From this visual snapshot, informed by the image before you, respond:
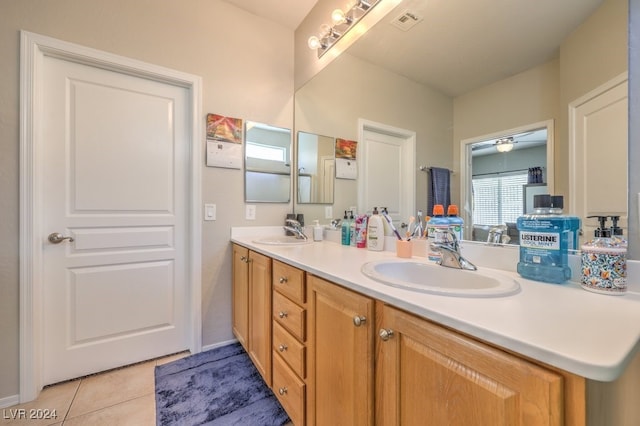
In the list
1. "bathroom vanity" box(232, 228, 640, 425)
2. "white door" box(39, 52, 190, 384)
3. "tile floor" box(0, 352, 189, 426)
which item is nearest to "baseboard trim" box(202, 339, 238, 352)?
"white door" box(39, 52, 190, 384)

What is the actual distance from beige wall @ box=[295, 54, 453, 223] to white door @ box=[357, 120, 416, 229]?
0.14 feet

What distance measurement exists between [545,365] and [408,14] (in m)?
1.53

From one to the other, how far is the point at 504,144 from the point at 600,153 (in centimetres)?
27

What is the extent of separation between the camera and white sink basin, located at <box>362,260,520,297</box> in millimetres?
672

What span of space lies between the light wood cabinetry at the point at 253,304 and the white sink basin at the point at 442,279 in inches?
24.4

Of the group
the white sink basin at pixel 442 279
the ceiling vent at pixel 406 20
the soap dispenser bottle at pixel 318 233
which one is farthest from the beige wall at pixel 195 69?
the white sink basin at pixel 442 279

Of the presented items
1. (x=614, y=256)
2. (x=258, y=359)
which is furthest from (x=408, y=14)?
(x=258, y=359)

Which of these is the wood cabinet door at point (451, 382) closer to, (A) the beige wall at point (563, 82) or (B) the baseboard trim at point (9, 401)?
(A) the beige wall at point (563, 82)

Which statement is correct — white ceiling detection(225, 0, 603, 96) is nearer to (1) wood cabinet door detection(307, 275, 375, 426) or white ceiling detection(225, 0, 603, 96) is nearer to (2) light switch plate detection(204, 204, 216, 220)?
(1) wood cabinet door detection(307, 275, 375, 426)

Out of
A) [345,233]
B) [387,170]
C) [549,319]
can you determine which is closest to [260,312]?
[345,233]

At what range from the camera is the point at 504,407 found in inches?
18.6

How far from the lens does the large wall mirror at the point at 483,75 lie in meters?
0.83

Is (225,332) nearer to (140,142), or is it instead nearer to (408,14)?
(140,142)

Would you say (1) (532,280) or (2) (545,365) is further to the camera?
(1) (532,280)
